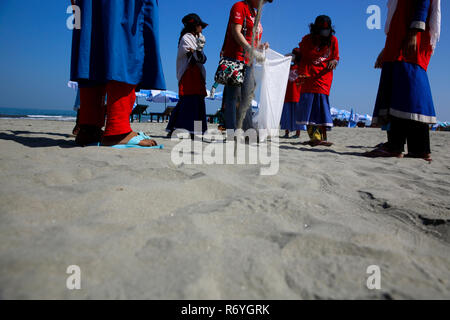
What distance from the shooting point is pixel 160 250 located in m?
0.76

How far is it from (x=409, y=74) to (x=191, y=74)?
246 cm

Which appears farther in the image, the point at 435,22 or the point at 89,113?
the point at 435,22

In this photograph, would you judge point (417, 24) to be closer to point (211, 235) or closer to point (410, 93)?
point (410, 93)

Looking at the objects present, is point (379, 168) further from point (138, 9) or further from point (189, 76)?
point (189, 76)

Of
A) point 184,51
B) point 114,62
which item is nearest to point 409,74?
point 184,51

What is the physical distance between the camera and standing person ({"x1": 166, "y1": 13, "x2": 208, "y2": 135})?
3.49 m

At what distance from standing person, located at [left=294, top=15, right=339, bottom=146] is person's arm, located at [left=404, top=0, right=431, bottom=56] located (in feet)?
4.18

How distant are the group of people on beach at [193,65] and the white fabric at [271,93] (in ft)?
1.79

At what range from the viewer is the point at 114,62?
2057 mm

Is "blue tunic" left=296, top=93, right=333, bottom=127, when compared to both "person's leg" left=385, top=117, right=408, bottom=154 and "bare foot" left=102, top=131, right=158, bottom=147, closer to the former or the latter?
"person's leg" left=385, top=117, right=408, bottom=154

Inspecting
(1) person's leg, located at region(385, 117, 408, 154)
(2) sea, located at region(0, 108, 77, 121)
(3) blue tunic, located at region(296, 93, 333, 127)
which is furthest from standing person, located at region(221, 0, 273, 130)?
(2) sea, located at region(0, 108, 77, 121)

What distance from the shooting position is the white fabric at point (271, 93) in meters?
3.71

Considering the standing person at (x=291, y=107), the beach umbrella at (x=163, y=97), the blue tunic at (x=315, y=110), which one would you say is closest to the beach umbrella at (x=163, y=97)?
the beach umbrella at (x=163, y=97)

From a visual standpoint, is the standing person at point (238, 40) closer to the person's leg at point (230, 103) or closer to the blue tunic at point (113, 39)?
the person's leg at point (230, 103)
